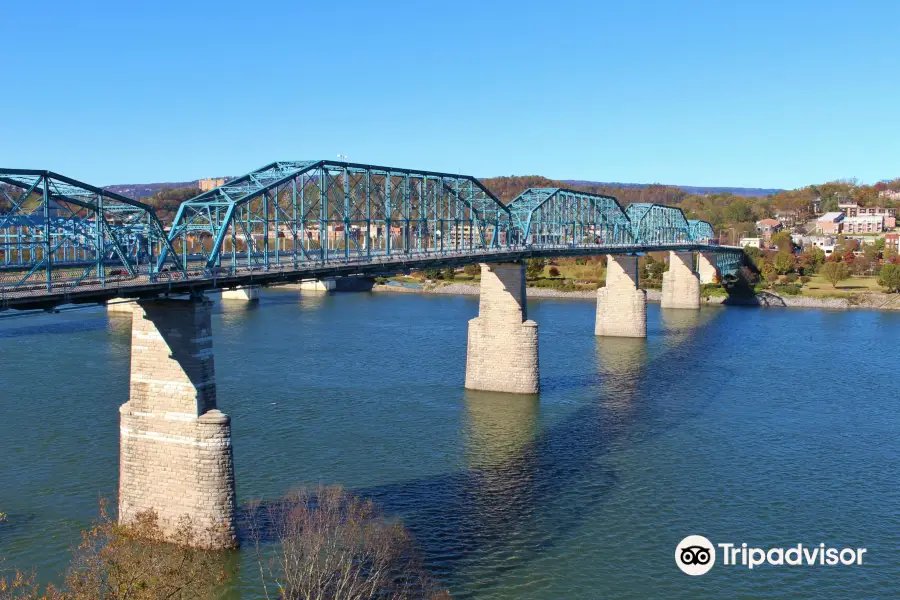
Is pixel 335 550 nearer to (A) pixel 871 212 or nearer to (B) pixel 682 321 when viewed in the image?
(B) pixel 682 321

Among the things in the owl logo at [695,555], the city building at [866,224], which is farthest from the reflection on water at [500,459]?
the city building at [866,224]

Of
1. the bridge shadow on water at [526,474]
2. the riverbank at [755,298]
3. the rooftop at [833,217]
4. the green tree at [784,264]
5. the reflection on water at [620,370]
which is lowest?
the bridge shadow on water at [526,474]

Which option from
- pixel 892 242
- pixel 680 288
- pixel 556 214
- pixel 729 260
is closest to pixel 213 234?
pixel 556 214

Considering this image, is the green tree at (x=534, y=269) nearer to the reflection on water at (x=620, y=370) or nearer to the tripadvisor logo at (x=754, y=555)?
the reflection on water at (x=620, y=370)

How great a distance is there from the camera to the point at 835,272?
83562 mm

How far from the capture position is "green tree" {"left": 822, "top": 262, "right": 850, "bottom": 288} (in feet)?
274

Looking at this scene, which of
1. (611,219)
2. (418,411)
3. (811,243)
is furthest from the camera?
(811,243)

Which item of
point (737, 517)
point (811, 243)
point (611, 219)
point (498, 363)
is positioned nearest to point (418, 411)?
point (498, 363)

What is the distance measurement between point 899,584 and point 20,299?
19.0 meters

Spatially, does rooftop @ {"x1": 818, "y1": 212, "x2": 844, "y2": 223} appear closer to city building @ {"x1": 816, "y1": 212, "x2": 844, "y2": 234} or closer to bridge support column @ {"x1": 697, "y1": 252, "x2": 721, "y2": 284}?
city building @ {"x1": 816, "y1": 212, "x2": 844, "y2": 234}

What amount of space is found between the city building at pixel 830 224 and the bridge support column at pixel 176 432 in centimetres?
13166

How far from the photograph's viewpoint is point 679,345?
52.8 meters

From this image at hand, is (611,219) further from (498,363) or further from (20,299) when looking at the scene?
(20,299)

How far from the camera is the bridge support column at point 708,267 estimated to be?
294 ft
